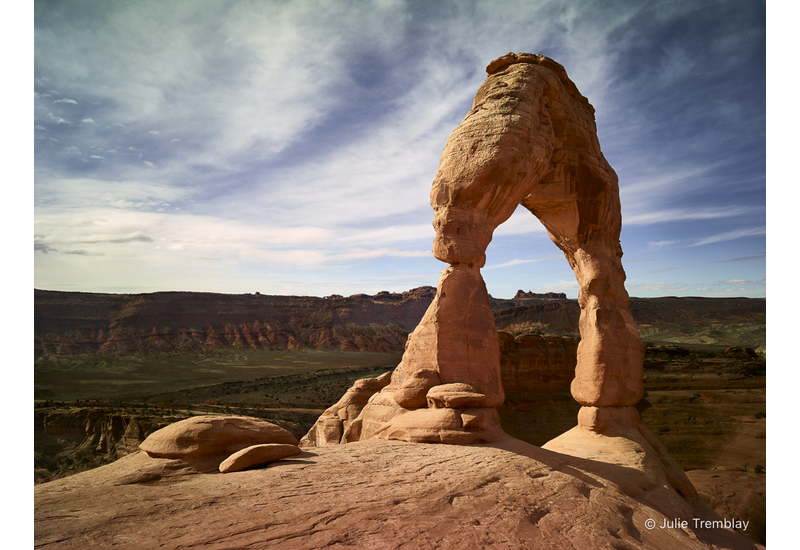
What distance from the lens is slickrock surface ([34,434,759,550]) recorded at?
3.21 m

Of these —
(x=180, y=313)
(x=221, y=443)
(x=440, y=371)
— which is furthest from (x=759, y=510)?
(x=180, y=313)

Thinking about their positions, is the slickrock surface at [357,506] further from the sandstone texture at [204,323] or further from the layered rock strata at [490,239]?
the sandstone texture at [204,323]

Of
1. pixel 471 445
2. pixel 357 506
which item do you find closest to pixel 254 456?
pixel 357 506

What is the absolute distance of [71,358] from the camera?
181ft

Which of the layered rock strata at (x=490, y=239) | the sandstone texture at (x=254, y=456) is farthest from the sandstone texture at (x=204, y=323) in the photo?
the sandstone texture at (x=254, y=456)

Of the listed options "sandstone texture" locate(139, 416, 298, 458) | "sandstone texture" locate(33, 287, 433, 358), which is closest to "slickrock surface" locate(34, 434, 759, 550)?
"sandstone texture" locate(139, 416, 298, 458)

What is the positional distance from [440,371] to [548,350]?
23548 millimetres

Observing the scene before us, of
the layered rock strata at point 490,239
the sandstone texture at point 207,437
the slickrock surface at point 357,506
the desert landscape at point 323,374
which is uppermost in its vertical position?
the layered rock strata at point 490,239

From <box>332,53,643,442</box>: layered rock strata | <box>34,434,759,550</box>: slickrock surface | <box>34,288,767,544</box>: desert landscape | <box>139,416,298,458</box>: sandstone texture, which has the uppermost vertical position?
<box>332,53,643,442</box>: layered rock strata

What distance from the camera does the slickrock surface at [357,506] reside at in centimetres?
321

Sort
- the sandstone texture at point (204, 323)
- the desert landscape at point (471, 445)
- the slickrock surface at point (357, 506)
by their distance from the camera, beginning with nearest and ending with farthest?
1. the slickrock surface at point (357, 506)
2. the desert landscape at point (471, 445)
3. the sandstone texture at point (204, 323)

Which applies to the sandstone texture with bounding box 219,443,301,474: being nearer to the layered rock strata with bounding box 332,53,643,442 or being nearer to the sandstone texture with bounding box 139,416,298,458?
the sandstone texture with bounding box 139,416,298,458

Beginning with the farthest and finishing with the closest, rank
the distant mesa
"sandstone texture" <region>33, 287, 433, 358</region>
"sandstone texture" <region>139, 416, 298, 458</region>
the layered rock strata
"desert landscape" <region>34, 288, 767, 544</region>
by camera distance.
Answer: the distant mesa
"sandstone texture" <region>33, 287, 433, 358</region>
"desert landscape" <region>34, 288, 767, 544</region>
the layered rock strata
"sandstone texture" <region>139, 416, 298, 458</region>
